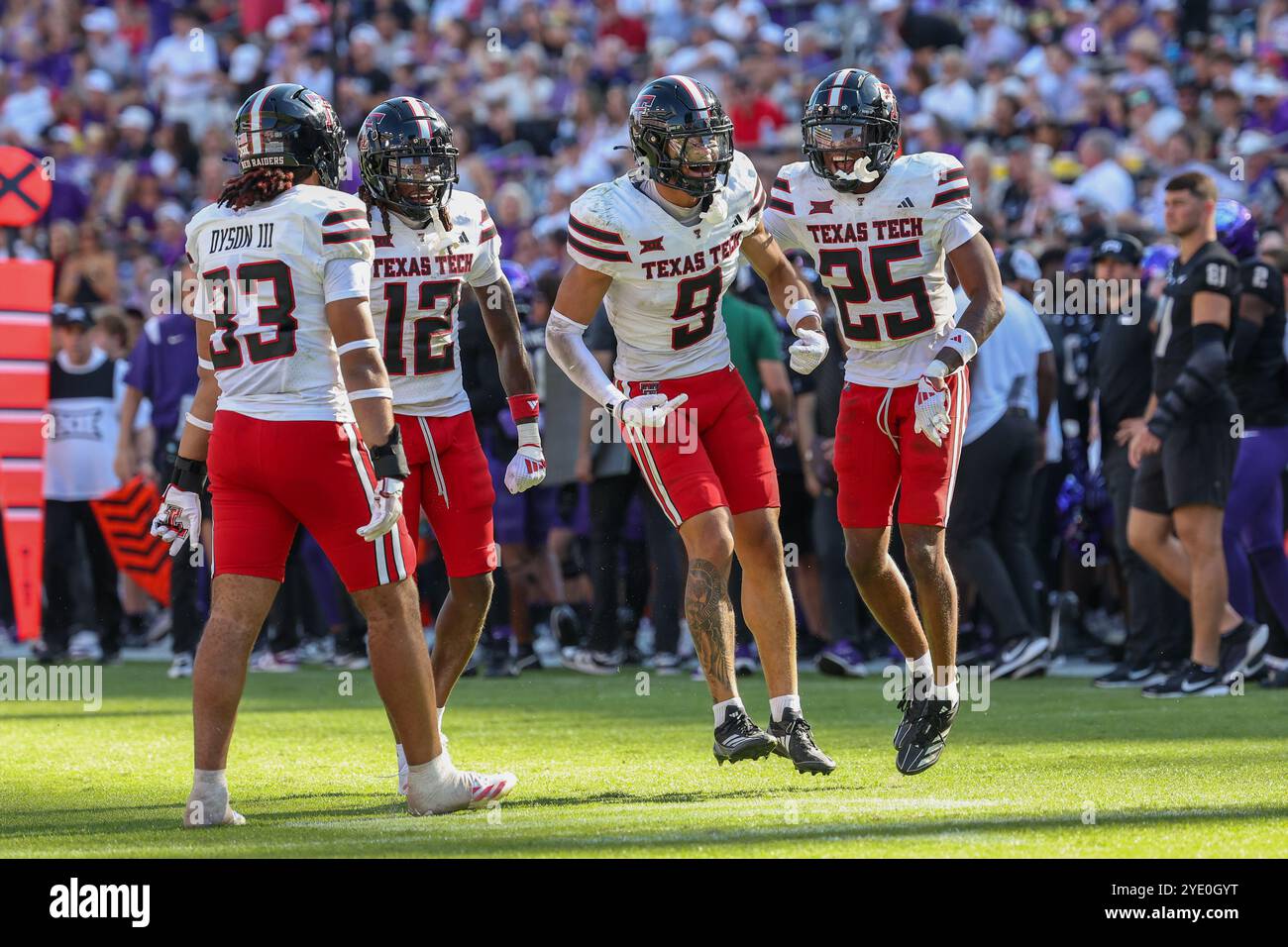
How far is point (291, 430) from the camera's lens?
17.8 ft

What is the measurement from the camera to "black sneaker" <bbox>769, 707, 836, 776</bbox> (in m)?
6.14

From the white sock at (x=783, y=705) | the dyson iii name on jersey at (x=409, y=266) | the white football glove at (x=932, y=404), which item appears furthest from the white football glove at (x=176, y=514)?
the white football glove at (x=932, y=404)

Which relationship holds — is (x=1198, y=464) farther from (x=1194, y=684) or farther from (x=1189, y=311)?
(x=1194, y=684)

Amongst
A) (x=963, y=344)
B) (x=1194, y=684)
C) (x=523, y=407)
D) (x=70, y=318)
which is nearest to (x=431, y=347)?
(x=523, y=407)

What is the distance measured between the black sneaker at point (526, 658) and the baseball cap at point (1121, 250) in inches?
151

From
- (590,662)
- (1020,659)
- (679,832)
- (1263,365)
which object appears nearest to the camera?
(679,832)

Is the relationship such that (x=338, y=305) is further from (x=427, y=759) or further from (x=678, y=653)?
(x=678, y=653)

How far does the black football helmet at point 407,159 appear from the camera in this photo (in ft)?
20.9

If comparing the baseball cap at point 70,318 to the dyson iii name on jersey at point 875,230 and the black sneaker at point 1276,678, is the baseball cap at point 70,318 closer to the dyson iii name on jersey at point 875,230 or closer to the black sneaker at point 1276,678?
the dyson iii name on jersey at point 875,230

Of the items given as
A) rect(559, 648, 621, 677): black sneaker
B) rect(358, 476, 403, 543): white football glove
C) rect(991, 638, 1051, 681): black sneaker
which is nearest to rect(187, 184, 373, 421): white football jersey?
rect(358, 476, 403, 543): white football glove

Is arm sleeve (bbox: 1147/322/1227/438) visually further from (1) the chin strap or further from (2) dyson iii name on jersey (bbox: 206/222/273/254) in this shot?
(2) dyson iii name on jersey (bbox: 206/222/273/254)

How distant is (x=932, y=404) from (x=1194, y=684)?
329cm

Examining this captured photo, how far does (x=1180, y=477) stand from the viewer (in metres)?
9.03

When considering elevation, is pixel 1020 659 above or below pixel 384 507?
below
